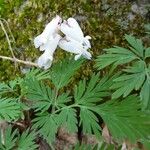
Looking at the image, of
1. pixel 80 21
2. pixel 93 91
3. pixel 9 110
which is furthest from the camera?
pixel 80 21

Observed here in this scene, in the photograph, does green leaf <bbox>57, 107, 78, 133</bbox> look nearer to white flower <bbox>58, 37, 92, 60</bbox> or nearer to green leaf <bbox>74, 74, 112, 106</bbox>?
green leaf <bbox>74, 74, 112, 106</bbox>

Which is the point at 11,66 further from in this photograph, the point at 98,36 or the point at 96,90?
the point at 96,90

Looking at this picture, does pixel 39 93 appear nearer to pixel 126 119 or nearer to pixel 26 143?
pixel 26 143

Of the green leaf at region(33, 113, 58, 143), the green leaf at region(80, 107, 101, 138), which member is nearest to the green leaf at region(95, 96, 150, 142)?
the green leaf at region(80, 107, 101, 138)

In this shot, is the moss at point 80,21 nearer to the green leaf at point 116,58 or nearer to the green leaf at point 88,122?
the green leaf at point 116,58

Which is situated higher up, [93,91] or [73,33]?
[73,33]

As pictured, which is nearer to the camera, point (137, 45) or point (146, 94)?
point (146, 94)

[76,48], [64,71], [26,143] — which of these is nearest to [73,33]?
[76,48]
